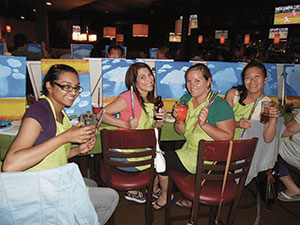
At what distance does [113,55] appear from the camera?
4.73m

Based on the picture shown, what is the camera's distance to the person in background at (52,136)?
47.6 inches

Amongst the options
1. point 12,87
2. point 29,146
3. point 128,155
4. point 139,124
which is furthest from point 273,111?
point 12,87

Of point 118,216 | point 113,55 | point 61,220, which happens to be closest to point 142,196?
point 118,216

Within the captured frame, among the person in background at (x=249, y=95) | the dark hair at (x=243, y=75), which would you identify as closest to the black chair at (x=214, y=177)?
the person in background at (x=249, y=95)

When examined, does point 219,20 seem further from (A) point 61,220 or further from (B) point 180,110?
(A) point 61,220

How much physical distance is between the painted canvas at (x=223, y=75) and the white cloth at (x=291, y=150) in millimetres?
1028

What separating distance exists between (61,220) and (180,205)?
1.80 metres

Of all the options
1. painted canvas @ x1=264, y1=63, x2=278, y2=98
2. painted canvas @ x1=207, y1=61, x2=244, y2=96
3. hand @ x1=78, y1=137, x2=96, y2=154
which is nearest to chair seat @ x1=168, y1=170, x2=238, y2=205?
hand @ x1=78, y1=137, x2=96, y2=154

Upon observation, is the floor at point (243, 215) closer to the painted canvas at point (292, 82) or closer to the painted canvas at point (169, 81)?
the painted canvas at point (169, 81)

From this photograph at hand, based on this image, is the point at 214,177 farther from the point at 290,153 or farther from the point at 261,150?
the point at 290,153

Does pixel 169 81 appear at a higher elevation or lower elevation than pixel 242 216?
higher

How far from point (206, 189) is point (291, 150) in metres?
1.20

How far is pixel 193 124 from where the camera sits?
201 centimetres

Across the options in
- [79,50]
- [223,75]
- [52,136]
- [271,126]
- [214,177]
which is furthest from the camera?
[79,50]
